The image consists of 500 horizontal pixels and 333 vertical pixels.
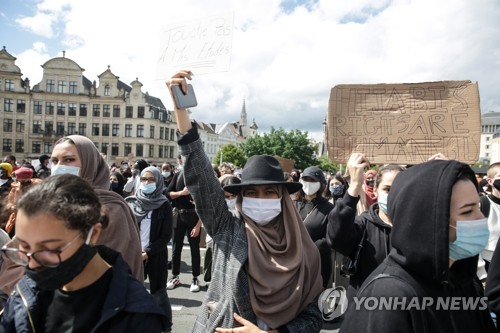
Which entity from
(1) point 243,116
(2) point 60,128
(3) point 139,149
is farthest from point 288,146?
(1) point 243,116

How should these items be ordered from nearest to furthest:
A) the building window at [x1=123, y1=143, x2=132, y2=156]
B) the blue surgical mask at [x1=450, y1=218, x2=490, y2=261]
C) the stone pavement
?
the blue surgical mask at [x1=450, y1=218, x2=490, y2=261] < the stone pavement < the building window at [x1=123, y1=143, x2=132, y2=156]

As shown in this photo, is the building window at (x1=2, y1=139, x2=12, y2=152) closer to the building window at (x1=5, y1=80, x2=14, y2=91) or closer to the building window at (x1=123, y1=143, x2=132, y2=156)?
the building window at (x1=5, y1=80, x2=14, y2=91)

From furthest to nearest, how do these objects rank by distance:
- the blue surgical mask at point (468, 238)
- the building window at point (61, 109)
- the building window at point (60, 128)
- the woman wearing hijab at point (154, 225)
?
the building window at point (60, 128) < the building window at point (61, 109) < the woman wearing hijab at point (154, 225) < the blue surgical mask at point (468, 238)

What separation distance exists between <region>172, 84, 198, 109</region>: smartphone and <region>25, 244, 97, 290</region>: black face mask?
106 centimetres

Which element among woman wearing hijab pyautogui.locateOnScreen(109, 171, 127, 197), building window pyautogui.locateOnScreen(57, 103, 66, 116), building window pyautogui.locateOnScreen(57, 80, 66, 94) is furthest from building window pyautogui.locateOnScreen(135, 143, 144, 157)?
woman wearing hijab pyautogui.locateOnScreen(109, 171, 127, 197)

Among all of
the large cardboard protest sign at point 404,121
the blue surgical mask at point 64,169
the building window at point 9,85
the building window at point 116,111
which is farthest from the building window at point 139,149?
the blue surgical mask at point 64,169

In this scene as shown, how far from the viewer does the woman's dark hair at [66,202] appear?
1379 millimetres

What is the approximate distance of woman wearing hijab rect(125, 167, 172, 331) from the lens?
4.42m

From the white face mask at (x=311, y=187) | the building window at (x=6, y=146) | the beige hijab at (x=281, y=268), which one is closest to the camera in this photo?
the beige hijab at (x=281, y=268)

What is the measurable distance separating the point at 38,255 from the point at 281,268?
1.32 metres

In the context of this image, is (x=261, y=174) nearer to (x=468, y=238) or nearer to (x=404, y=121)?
(x=468, y=238)

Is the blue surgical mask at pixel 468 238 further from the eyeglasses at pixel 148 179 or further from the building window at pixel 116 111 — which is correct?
the building window at pixel 116 111

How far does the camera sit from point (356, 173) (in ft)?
8.33

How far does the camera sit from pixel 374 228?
9.19ft
